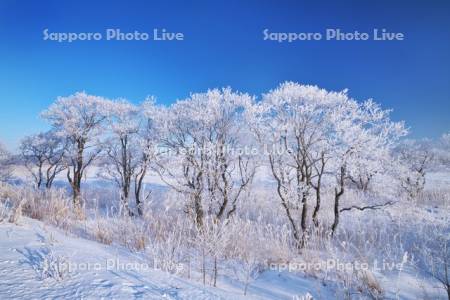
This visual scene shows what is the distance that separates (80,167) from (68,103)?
154 inches

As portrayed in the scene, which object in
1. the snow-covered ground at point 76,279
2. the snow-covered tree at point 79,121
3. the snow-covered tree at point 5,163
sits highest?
the snow-covered tree at point 79,121

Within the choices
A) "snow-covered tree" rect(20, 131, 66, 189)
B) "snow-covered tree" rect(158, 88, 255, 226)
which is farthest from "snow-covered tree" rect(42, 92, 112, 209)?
"snow-covered tree" rect(158, 88, 255, 226)

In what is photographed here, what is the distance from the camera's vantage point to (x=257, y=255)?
5828 millimetres

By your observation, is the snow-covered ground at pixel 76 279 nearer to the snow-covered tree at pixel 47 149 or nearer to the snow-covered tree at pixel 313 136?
the snow-covered tree at pixel 313 136

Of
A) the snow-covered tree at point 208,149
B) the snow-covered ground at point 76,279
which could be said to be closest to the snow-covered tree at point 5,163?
the snow-covered tree at point 208,149

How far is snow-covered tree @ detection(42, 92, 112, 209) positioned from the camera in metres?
16.3

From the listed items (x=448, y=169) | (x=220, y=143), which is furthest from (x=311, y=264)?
(x=448, y=169)

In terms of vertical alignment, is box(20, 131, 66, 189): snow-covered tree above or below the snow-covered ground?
above

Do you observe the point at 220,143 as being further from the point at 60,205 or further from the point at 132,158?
the point at 132,158

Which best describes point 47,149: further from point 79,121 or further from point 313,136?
point 313,136

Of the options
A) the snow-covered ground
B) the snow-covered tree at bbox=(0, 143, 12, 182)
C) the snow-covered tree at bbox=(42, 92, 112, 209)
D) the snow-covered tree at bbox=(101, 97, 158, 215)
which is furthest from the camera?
the snow-covered tree at bbox=(0, 143, 12, 182)

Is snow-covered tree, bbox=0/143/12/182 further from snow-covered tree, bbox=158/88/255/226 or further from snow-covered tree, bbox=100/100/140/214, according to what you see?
snow-covered tree, bbox=158/88/255/226

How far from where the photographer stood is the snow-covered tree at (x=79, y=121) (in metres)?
16.3

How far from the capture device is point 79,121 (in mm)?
16484
